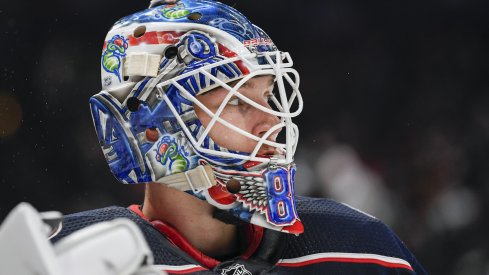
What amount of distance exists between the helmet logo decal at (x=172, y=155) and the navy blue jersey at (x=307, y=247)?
0.47 feet

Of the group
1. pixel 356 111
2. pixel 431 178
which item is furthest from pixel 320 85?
pixel 431 178

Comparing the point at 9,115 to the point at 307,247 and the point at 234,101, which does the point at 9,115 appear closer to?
the point at 234,101

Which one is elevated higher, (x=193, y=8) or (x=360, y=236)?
(x=193, y=8)

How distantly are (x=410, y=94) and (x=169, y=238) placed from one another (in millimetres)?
2075

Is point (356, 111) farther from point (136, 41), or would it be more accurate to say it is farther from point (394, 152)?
point (136, 41)

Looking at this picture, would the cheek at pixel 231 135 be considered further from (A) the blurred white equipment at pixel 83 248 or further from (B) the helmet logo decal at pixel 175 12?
(A) the blurred white equipment at pixel 83 248

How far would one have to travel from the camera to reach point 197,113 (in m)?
1.98

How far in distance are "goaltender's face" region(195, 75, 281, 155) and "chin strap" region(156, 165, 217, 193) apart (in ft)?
0.24

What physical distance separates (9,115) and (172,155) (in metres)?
1.06

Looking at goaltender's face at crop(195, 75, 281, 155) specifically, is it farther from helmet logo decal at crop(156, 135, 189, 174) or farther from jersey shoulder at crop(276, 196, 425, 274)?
jersey shoulder at crop(276, 196, 425, 274)

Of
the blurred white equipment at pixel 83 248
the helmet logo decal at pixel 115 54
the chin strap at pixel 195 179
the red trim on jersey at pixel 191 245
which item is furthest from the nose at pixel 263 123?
the blurred white equipment at pixel 83 248

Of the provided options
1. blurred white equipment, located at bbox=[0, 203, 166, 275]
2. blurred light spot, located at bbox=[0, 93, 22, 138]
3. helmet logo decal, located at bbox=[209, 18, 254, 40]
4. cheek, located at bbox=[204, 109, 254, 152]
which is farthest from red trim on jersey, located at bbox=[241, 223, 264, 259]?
blurred light spot, located at bbox=[0, 93, 22, 138]

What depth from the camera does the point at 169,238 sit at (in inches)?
77.4

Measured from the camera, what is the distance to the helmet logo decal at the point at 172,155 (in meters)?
1.96
